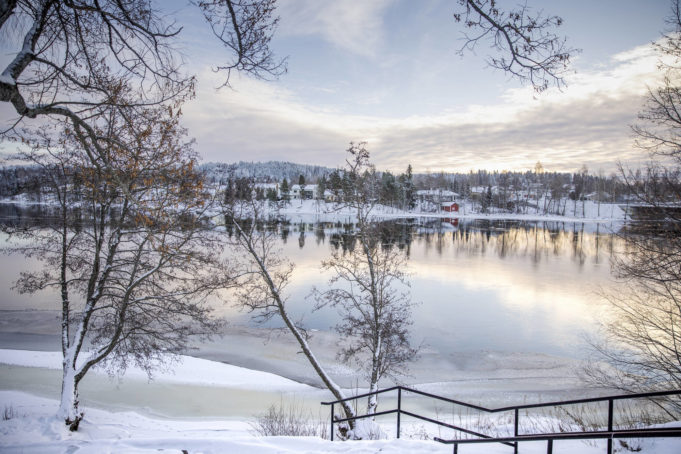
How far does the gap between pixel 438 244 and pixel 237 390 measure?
35.0 m

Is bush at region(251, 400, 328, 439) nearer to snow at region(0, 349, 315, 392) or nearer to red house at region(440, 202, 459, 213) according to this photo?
snow at region(0, 349, 315, 392)

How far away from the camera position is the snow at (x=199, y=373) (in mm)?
13617

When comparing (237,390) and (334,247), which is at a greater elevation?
(334,247)

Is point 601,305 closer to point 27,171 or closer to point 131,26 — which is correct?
point 131,26

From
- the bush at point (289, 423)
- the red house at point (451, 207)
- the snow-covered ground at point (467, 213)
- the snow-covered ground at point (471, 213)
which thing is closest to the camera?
the bush at point (289, 423)

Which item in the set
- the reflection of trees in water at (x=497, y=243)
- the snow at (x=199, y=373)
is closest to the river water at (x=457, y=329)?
the snow at (x=199, y=373)

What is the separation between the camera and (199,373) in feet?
47.1

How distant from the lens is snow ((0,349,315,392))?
13.6 metres

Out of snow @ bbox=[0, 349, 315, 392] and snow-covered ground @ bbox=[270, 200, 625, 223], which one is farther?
snow-covered ground @ bbox=[270, 200, 625, 223]

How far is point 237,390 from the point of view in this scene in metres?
13.2

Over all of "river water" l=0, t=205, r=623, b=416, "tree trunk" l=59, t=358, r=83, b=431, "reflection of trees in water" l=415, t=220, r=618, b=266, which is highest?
"reflection of trees in water" l=415, t=220, r=618, b=266

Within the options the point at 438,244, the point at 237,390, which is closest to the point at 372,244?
the point at 237,390

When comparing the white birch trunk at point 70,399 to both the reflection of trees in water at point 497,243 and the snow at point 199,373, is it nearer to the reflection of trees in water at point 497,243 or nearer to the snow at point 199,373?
the snow at point 199,373

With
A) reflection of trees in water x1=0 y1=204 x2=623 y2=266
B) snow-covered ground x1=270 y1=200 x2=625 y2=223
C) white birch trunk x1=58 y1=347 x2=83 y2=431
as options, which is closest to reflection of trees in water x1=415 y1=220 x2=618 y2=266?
reflection of trees in water x1=0 y1=204 x2=623 y2=266
